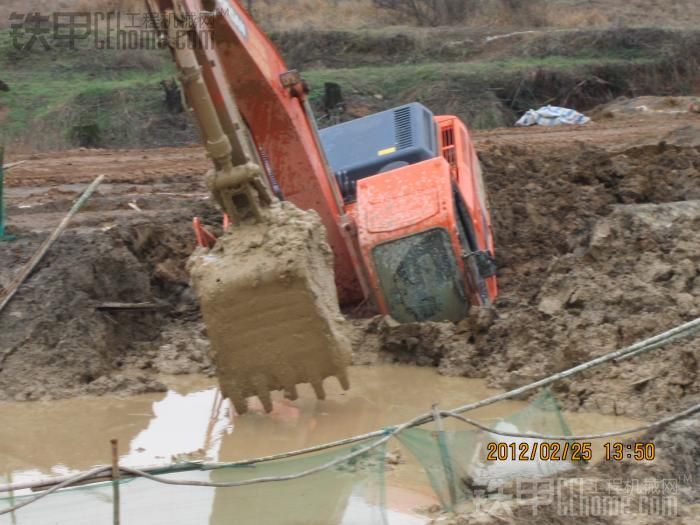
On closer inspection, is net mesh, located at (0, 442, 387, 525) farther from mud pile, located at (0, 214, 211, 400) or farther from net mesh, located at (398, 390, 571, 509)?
mud pile, located at (0, 214, 211, 400)

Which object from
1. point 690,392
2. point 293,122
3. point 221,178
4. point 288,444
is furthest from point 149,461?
point 690,392

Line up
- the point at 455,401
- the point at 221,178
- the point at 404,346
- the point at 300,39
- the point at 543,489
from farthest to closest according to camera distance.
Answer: the point at 300,39
the point at 404,346
the point at 455,401
the point at 221,178
the point at 543,489

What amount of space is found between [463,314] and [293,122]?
6.08 feet

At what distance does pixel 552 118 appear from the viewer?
653 inches

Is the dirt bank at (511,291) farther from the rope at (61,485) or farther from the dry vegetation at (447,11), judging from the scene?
the dry vegetation at (447,11)

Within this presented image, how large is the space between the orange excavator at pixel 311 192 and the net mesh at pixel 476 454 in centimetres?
108

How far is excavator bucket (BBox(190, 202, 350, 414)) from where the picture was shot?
20.4ft

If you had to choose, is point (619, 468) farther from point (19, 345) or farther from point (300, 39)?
point (300, 39)

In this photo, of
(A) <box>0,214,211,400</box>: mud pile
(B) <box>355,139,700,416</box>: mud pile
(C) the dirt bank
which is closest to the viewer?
(B) <box>355,139,700,416</box>: mud pile

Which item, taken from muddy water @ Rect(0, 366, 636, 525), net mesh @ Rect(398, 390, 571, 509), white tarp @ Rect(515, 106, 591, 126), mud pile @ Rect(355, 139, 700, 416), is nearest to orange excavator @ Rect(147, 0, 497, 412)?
mud pile @ Rect(355, 139, 700, 416)

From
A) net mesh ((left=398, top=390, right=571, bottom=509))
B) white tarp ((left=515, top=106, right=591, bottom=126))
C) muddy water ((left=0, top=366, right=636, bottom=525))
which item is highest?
net mesh ((left=398, top=390, right=571, bottom=509))

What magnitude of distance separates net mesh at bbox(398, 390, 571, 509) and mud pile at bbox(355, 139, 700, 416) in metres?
1.16

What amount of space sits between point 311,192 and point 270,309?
185cm

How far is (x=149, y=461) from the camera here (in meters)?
6.92
